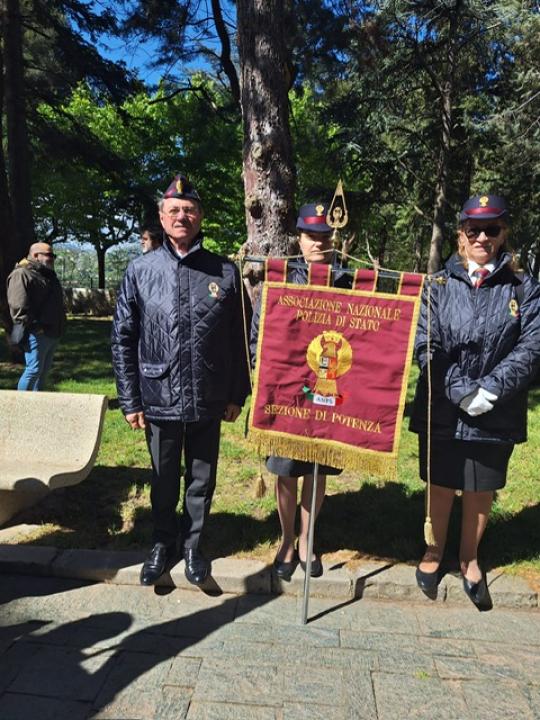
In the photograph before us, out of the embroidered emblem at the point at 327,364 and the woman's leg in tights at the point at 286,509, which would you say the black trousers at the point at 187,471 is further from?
the embroidered emblem at the point at 327,364

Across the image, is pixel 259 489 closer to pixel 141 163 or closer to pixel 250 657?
pixel 250 657

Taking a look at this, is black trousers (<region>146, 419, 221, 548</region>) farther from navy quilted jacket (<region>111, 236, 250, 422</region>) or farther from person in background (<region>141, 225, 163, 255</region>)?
person in background (<region>141, 225, 163, 255</region>)

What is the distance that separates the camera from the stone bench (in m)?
Result: 4.01

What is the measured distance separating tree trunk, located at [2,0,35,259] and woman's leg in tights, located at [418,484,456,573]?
9827 millimetres

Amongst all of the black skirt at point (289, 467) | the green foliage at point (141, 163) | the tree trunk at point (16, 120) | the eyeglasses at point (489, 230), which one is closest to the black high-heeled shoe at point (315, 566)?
the black skirt at point (289, 467)

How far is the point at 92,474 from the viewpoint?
488 centimetres

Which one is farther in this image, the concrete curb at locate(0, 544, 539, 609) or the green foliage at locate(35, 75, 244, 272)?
the green foliage at locate(35, 75, 244, 272)

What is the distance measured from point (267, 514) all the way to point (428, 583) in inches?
53.2

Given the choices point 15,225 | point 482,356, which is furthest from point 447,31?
point 482,356

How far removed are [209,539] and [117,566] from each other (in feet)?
2.18

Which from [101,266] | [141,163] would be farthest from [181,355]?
[101,266]

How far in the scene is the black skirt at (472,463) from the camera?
314 centimetres

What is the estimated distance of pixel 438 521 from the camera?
132 inches

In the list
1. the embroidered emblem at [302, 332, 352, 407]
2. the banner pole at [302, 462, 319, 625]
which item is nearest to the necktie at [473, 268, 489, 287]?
the embroidered emblem at [302, 332, 352, 407]
